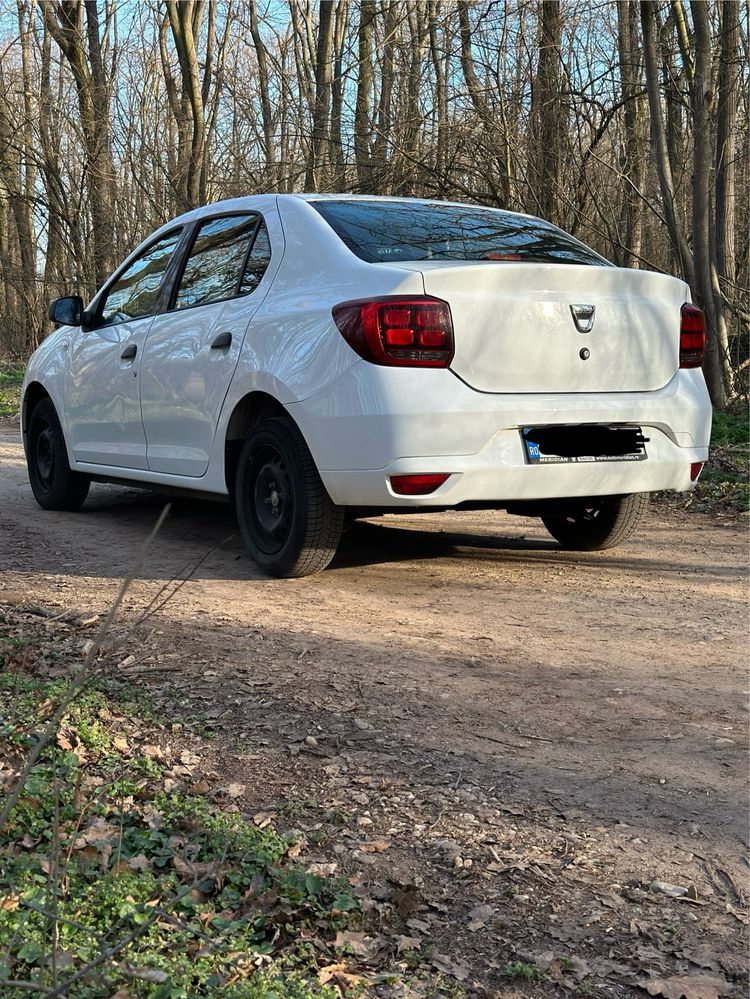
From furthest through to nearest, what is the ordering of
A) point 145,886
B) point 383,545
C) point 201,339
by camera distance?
point 383,545 → point 201,339 → point 145,886

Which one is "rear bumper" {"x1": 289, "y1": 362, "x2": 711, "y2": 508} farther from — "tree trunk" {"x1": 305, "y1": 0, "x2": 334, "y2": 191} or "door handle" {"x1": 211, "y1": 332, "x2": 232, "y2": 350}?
"tree trunk" {"x1": 305, "y1": 0, "x2": 334, "y2": 191}

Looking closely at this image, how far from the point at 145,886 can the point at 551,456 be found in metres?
2.96

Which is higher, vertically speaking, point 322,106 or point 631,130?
point 322,106

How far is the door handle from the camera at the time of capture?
543cm

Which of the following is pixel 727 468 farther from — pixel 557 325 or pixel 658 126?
pixel 557 325

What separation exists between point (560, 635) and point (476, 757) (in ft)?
4.58

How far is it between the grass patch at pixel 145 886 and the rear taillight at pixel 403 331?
2010 mm

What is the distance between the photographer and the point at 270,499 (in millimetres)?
5301

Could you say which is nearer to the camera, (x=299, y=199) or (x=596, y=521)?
(x=299, y=199)

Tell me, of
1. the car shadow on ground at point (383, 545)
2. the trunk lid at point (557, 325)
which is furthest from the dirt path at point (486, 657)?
the trunk lid at point (557, 325)

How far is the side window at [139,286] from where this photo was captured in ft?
21.1

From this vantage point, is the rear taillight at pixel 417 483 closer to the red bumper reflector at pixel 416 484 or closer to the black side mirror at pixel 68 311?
the red bumper reflector at pixel 416 484

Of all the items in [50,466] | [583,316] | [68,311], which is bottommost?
[50,466]

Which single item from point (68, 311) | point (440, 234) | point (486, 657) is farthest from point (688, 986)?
point (68, 311)
